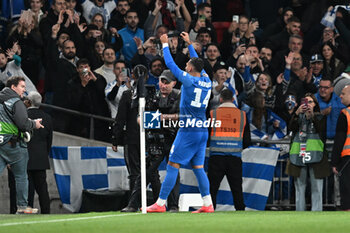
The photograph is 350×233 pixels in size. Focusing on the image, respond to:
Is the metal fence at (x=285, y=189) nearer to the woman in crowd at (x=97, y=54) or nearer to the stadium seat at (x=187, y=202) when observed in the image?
the stadium seat at (x=187, y=202)

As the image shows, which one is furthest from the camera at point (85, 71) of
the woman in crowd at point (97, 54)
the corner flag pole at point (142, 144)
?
the corner flag pole at point (142, 144)

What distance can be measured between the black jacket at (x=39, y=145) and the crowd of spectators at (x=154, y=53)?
6.83 ft

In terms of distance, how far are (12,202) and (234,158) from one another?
3.89 meters

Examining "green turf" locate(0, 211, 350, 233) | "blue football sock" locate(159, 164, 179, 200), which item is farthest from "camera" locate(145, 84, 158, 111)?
"green turf" locate(0, 211, 350, 233)

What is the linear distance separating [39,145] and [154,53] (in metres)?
4.34

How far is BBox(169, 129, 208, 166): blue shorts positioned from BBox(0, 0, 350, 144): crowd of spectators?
4162mm

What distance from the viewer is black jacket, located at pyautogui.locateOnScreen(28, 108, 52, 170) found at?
46.4ft

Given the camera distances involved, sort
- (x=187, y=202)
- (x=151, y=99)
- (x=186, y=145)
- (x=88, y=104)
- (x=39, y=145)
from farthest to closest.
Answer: (x=88, y=104), (x=39, y=145), (x=187, y=202), (x=151, y=99), (x=186, y=145)

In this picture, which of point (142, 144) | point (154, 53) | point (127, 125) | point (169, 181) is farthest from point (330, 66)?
point (142, 144)

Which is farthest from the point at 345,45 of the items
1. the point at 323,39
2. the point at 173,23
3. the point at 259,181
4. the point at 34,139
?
the point at 34,139

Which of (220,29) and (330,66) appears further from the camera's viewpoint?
(220,29)

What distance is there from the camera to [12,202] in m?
14.7

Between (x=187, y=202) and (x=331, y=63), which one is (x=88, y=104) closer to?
(x=187, y=202)

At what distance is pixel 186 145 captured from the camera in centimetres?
Result: 1170
